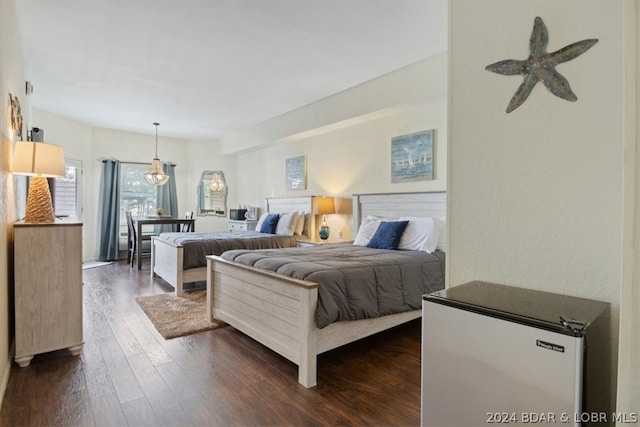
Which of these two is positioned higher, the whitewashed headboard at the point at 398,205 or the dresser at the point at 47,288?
the whitewashed headboard at the point at 398,205

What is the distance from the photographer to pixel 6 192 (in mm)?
2199

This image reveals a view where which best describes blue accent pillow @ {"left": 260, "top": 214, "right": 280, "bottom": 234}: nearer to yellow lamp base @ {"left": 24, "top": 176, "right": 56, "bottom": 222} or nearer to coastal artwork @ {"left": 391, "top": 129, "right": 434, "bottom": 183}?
coastal artwork @ {"left": 391, "top": 129, "right": 434, "bottom": 183}

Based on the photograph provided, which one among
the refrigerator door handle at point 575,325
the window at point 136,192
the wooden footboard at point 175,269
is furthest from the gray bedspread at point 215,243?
the refrigerator door handle at point 575,325

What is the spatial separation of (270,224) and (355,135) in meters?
1.90

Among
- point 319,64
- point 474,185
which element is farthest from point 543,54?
point 319,64

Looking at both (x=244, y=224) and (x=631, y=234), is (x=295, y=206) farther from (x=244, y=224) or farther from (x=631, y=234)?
(x=631, y=234)

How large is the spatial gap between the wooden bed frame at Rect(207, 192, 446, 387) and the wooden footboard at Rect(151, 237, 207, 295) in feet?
3.59

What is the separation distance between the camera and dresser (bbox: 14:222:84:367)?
89.0 inches

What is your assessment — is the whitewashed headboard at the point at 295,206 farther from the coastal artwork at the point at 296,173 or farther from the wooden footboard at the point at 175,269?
the wooden footboard at the point at 175,269

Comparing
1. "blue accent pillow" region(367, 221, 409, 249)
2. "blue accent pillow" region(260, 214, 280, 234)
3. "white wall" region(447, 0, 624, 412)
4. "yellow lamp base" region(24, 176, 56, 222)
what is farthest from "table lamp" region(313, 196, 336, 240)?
"white wall" region(447, 0, 624, 412)

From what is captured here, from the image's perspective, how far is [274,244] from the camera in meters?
4.86

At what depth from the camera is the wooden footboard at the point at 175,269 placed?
4.09 metres

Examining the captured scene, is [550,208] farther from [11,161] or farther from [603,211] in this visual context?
[11,161]

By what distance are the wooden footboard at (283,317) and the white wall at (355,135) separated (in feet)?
7.05
